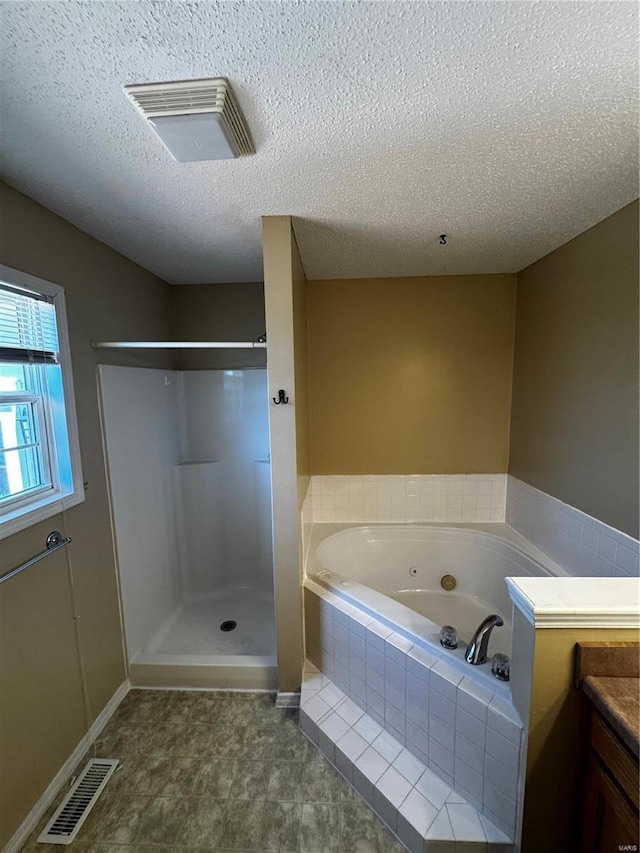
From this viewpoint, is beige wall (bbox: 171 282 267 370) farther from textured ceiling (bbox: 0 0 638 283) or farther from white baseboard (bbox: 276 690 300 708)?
white baseboard (bbox: 276 690 300 708)

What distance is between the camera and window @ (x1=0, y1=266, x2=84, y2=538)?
1.33 meters

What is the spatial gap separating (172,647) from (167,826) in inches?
36.8

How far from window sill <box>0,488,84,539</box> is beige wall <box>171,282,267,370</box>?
4.46 ft

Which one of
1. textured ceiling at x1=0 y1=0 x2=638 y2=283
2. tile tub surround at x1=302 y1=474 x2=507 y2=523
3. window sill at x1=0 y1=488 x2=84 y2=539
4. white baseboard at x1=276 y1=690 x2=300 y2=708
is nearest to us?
textured ceiling at x1=0 y1=0 x2=638 y2=283

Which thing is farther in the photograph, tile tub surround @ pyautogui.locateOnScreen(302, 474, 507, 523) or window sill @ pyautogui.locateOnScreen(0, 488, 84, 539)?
tile tub surround @ pyautogui.locateOnScreen(302, 474, 507, 523)

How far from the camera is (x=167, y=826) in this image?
1.29 m

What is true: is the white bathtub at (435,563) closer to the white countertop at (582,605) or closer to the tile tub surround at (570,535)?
the tile tub surround at (570,535)

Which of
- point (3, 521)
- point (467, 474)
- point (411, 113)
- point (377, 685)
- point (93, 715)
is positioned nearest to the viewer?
point (411, 113)

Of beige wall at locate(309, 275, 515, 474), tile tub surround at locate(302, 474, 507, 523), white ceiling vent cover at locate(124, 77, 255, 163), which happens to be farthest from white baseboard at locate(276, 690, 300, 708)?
white ceiling vent cover at locate(124, 77, 255, 163)

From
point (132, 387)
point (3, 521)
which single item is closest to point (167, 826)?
point (3, 521)

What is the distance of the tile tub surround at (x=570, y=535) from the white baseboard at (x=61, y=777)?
8.27 ft

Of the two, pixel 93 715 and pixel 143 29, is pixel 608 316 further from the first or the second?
pixel 93 715

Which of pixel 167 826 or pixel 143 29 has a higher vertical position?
pixel 143 29

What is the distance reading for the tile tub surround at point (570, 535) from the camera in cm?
153
